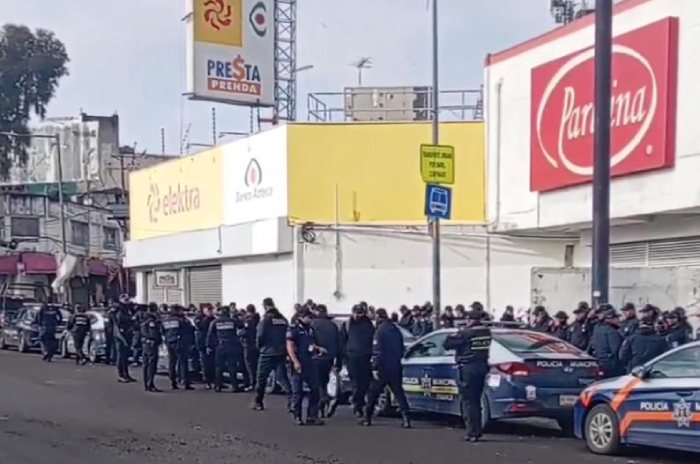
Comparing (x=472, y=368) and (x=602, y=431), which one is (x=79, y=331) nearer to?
(x=472, y=368)

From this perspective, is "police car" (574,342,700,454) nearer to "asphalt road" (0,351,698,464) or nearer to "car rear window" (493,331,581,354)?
"asphalt road" (0,351,698,464)

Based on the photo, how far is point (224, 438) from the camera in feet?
49.6

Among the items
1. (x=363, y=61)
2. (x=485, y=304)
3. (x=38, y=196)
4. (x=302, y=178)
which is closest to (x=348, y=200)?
(x=302, y=178)

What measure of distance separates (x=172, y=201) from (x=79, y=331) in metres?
8.46

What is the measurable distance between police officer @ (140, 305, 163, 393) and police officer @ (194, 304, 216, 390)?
76cm

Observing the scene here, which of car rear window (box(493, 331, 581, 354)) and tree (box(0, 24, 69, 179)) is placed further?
tree (box(0, 24, 69, 179))

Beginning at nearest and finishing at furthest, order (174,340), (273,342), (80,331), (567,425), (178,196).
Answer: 1. (567,425)
2. (273,342)
3. (174,340)
4. (80,331)
5. (178,196)

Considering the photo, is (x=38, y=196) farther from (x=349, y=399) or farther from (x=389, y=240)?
(x=349, y=399)

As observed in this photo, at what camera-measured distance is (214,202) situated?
35.8 meters

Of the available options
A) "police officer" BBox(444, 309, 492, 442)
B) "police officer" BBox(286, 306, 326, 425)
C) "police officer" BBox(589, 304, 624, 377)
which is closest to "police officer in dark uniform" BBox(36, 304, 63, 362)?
"police officer" BBox(286, 306, 326, 425)

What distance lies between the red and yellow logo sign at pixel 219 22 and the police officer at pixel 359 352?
20.3 meters

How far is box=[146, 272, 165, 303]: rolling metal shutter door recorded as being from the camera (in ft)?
136

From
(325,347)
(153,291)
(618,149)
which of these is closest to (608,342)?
(325,347)

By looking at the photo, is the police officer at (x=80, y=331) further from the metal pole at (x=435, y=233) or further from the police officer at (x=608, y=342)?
the police officer at (x=608, y=342)
